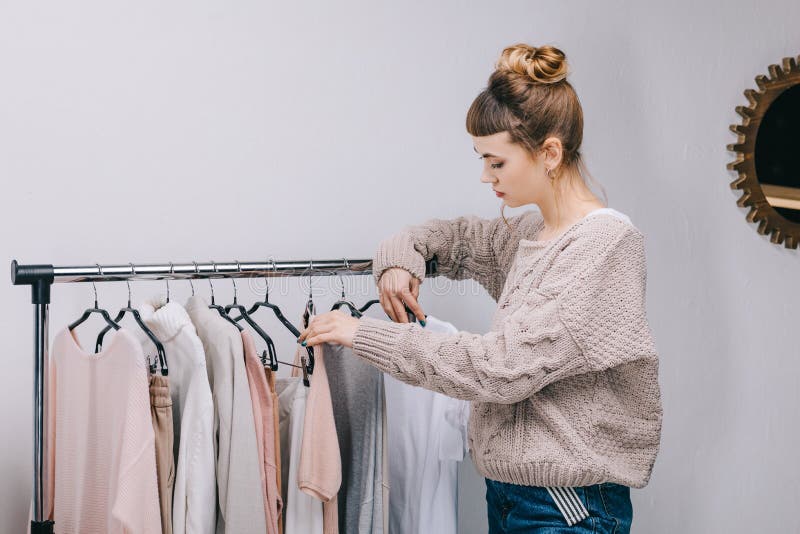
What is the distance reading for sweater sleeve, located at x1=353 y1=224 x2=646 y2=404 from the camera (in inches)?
54.9

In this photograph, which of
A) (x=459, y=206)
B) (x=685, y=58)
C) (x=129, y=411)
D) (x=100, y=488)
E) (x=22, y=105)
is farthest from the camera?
(x=685, y=58)

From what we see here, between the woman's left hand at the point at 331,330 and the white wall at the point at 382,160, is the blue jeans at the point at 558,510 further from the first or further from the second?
the white wall at the point at 382,160

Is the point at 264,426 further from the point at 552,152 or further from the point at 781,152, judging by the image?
the point at 781,152

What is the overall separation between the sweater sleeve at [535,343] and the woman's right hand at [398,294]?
0.61ft

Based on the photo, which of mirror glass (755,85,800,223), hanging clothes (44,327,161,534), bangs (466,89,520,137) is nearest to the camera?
hanging clothes (44,327,161,534)

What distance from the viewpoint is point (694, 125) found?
94.0 inches

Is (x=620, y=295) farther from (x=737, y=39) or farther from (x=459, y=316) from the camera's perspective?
(x=737, y=39)

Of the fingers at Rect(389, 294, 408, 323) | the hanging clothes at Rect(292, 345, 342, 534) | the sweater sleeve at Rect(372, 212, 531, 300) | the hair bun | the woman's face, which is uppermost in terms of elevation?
the hair bun

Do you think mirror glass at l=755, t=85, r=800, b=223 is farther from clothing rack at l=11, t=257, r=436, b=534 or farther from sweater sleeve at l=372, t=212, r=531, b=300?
clothing rack at l=11, t=257, r=436, b=534

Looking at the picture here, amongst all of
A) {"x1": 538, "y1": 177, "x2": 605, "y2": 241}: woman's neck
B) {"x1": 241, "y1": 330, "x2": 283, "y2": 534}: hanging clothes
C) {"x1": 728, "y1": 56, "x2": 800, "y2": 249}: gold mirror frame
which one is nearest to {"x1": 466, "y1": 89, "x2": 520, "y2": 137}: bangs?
{"x1": 538, "y1": 177, "x2": 605, "y2": 241}: woman's neck

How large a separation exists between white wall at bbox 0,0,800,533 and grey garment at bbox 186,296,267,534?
0.56m

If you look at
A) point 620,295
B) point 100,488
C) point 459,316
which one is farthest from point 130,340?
point 459,316

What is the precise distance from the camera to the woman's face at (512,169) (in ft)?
4.95

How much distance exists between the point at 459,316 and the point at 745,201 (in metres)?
0.86
